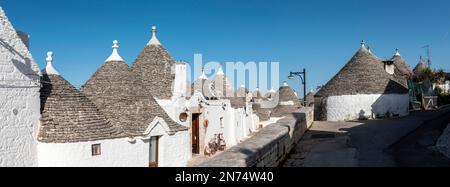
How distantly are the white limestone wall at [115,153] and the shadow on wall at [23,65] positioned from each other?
1.84 meters

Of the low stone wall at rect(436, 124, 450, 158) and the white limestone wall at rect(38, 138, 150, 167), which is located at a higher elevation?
the low stone wall at rect(436, 124, 450, 158)

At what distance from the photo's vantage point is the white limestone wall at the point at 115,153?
36.0 ft

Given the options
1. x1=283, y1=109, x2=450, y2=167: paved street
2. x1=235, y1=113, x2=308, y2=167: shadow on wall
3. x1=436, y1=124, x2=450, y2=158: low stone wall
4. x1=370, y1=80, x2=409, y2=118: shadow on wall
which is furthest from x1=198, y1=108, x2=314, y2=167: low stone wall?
x1=370, y1=80, x2=409, y2=118: shadow on wall

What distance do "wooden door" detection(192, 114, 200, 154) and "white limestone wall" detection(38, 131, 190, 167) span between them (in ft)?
13.9

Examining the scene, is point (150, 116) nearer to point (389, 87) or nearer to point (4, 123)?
point (4, 123)

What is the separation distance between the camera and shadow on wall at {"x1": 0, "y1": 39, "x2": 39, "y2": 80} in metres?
10.0

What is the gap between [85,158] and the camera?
11.3 m

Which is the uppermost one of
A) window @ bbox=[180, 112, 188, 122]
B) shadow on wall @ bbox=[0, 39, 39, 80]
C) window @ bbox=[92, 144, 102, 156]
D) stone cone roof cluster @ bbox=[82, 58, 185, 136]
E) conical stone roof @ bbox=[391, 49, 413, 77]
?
conical stone roof @ bbox=[391, 49, 413, 77]

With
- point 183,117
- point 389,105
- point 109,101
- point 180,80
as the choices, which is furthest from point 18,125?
point 389,105

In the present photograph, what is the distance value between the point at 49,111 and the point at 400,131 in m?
11.6

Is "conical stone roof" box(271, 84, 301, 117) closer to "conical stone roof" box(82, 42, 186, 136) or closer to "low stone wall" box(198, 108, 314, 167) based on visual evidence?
"conical stone roof" box(82, 42, 186, 136)

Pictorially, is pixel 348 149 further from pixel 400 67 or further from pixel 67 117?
pixel 400 67

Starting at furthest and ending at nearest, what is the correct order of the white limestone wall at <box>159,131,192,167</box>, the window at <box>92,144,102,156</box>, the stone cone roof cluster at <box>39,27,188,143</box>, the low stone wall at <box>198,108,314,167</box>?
the white limestone wall at <box>159,131,192,167</box> < the window at <box>92,144,102,156</box> < the stone cone roof cluster at <box>39,27,188,143</box> < the low stone wall at <box>198,108,314,167</box>

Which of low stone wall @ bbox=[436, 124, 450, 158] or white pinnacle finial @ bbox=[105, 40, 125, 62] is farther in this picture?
white pinnacle finial @ bbox=[105, 40, 125, 62]
